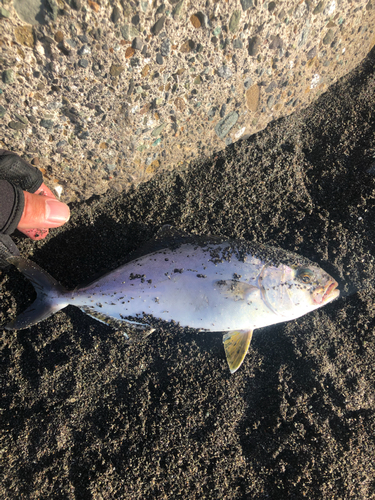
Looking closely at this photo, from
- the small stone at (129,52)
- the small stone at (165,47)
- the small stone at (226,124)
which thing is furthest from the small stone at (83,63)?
the small stone at (226,124)

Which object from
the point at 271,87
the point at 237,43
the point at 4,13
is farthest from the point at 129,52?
the point at 271,87

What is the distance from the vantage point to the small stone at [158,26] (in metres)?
1.53

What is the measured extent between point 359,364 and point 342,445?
1.93ft

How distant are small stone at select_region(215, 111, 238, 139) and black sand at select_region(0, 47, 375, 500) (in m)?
0.17

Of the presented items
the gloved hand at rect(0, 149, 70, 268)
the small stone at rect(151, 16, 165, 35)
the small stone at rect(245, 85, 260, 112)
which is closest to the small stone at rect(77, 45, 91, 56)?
the small stone at rect(151, 16, 165, 35)

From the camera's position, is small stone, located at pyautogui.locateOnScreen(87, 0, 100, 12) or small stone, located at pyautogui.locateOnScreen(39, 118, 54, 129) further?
small stone, located at pyautogui.locateOnScreen(39, 118, 54, 129)

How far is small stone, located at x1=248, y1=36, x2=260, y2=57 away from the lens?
1.79 m

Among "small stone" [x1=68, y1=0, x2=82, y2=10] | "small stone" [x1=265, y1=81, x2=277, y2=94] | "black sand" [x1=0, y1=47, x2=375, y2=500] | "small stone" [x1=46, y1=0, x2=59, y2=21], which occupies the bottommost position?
"black sand" [x1=0, y1=47, x2=375, y2=500]

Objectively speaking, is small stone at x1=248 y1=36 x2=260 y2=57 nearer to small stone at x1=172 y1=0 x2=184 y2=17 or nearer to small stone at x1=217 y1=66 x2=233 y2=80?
small stone at x1=217 y1=66 x2=233 y2=80

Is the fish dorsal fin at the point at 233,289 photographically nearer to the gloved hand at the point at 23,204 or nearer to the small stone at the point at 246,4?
the gloved hand at the point at 23,204

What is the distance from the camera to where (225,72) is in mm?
1861

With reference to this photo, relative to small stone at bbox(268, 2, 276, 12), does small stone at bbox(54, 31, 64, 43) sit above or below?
below

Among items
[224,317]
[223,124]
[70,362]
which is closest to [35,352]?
[70,362]

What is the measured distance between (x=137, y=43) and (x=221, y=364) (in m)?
2.23
